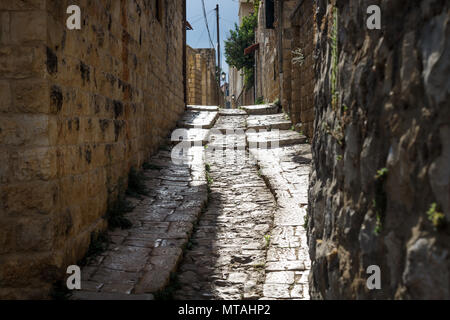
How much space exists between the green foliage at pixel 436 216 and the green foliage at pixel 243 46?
19.4 meters

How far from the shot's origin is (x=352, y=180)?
→ 5.40 ft

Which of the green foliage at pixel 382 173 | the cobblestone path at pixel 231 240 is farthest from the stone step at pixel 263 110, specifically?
the green foliage at pixel 382 173

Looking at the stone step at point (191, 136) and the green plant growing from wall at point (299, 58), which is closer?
the green plant growing from wall at point (299, 58)

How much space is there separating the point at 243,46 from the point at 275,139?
1406 centimetres

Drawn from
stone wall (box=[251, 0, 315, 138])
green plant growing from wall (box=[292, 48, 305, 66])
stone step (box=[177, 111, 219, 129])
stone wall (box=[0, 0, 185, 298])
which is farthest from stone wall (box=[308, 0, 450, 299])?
stone step (box=[177, 111, 219, 129])

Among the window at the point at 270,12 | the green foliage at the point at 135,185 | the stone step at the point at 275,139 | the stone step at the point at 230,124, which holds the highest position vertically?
the window at the point at 270,12

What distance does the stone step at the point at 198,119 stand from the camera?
27.6ft

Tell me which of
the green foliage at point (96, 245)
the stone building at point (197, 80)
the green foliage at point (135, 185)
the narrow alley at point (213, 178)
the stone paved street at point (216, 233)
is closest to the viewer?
the narrow alley at point (213, 178)

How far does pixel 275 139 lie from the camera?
737 cm

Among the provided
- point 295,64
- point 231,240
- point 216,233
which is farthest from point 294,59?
point 231,240

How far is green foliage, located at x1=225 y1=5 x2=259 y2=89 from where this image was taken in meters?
20.2

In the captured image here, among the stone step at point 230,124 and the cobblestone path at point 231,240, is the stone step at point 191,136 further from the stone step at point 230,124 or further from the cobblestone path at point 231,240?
the cobblestone path at point 231,240
